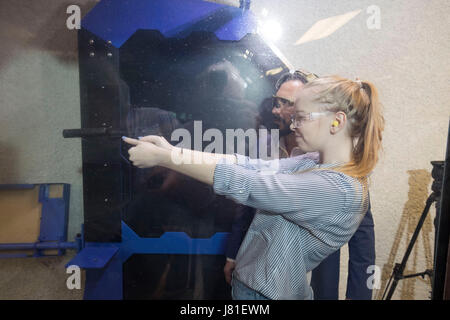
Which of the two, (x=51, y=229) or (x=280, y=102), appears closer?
(x=280, y=102)

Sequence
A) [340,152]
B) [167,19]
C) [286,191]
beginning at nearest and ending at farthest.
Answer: [286,191], [340,152], [167,19]

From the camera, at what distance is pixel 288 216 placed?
2.24ft

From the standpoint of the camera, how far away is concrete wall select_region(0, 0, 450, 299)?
0.87 meters

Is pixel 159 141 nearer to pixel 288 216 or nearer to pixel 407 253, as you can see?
pixel 288 216

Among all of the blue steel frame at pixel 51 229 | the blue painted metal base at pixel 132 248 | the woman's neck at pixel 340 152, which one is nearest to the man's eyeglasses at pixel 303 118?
the woman's neck at pixel 340 152

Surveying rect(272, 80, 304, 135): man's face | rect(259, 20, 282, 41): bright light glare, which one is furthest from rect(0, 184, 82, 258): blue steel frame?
rect(259, 20, 282, 41): bright light glare

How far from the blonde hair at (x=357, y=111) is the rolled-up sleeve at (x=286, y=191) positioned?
0.10 m

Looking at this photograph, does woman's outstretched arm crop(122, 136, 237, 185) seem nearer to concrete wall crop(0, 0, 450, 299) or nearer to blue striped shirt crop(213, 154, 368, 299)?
blue striped shirt crop(213, 154, 368, 299)

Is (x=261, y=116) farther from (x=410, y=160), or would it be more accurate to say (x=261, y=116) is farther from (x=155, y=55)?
(x=410, y=160)

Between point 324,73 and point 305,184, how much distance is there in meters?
0.48

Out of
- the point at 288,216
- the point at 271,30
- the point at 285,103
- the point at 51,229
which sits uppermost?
the point at 271,30

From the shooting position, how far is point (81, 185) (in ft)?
3.07

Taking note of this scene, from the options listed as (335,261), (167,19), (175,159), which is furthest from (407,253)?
(167,19)

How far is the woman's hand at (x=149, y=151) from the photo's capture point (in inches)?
29.4
